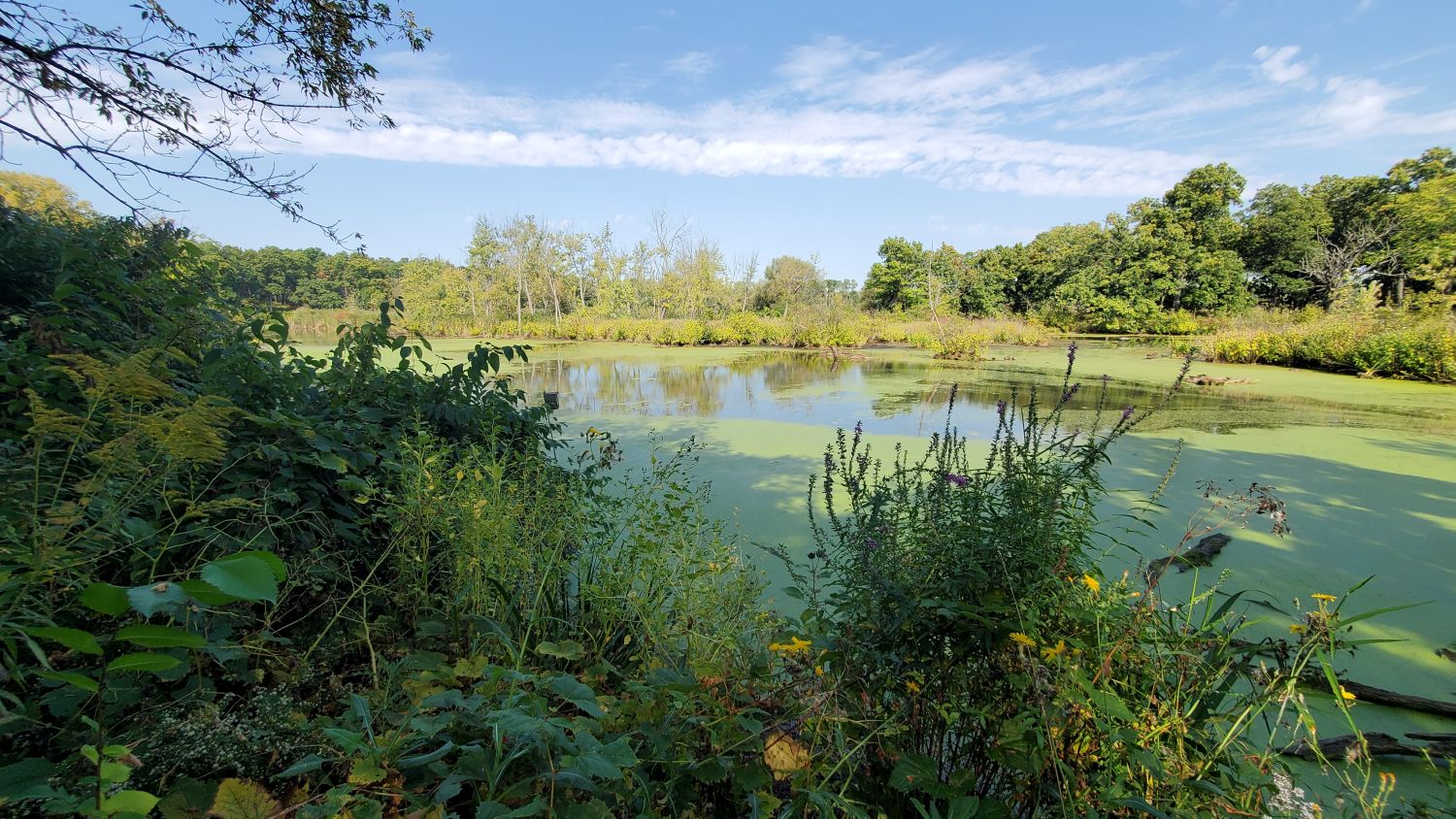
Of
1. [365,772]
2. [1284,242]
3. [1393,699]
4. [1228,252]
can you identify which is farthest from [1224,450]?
[1284,242]

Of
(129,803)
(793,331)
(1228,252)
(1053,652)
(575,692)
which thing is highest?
(1228,252)

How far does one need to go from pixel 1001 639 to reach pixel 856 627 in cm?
26

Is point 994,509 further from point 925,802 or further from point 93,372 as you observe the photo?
point 93,372

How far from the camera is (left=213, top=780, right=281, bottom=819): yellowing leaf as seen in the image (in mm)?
583

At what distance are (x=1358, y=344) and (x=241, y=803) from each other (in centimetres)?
1322

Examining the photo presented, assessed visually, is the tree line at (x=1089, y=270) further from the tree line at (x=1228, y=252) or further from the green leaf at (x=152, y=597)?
the green leaf at (x=152, y=597)

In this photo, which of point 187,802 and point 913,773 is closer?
point 187,802

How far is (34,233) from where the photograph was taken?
7.31ft

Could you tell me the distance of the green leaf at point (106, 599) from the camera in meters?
0.36

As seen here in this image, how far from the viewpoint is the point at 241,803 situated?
0.60m

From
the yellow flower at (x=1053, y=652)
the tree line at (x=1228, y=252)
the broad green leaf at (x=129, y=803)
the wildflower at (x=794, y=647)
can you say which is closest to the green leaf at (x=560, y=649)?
the wildflower at (x=794, y=647)

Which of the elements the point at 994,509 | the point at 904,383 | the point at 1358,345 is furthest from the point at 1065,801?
the point at 1358,345

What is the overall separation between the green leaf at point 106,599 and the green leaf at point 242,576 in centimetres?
4

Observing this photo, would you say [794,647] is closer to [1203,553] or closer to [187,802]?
[187,802]
